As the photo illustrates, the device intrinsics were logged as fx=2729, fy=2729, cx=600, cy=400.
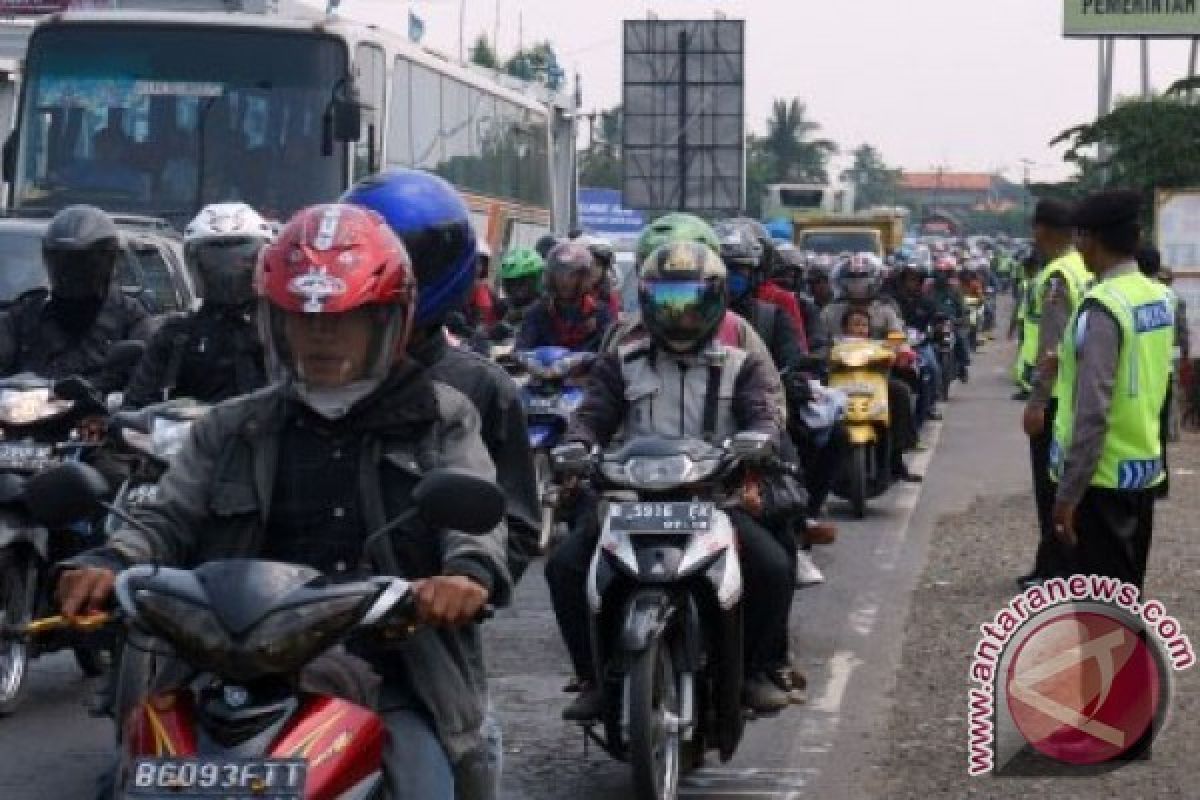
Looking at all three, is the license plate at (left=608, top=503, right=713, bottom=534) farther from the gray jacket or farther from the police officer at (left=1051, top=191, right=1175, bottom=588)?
the gray jacket

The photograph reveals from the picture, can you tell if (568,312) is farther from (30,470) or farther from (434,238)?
(434,238)

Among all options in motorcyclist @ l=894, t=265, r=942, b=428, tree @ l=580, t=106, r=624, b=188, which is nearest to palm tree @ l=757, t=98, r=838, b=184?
tree @ l=580, t=106, r=624, b=188

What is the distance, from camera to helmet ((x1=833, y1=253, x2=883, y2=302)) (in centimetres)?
1780

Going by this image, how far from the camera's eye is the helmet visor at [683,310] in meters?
8.31

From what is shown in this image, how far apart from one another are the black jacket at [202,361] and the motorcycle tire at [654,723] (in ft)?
5.50

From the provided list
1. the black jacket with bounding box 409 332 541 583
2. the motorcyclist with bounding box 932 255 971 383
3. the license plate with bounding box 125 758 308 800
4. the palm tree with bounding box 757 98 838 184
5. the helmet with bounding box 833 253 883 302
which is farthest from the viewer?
the palm tree with bounding box 757 98 838 184

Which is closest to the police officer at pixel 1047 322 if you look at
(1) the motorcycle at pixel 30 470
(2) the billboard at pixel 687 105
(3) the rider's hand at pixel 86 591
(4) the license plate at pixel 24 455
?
(1) the motorcycle at pixel 30 470

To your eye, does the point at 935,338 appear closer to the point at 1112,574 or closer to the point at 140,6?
the point at 140,6

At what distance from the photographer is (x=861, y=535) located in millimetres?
15648

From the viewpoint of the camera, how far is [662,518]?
25.1 feet

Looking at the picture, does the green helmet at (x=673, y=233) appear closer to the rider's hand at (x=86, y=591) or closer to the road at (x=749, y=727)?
the road at (x=749, y=727)

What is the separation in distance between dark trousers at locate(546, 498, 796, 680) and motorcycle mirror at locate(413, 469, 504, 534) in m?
3.54

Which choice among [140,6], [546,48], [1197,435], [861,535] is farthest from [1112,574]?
[546,48]

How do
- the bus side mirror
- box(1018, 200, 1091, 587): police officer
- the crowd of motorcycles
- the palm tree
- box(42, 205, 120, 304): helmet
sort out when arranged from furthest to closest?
the palm tree
the bus side mirror
box(1018, 200, 1091, 587): police officer
box(42, 205, 120, 304): helmet
the crowd of motorcycles
